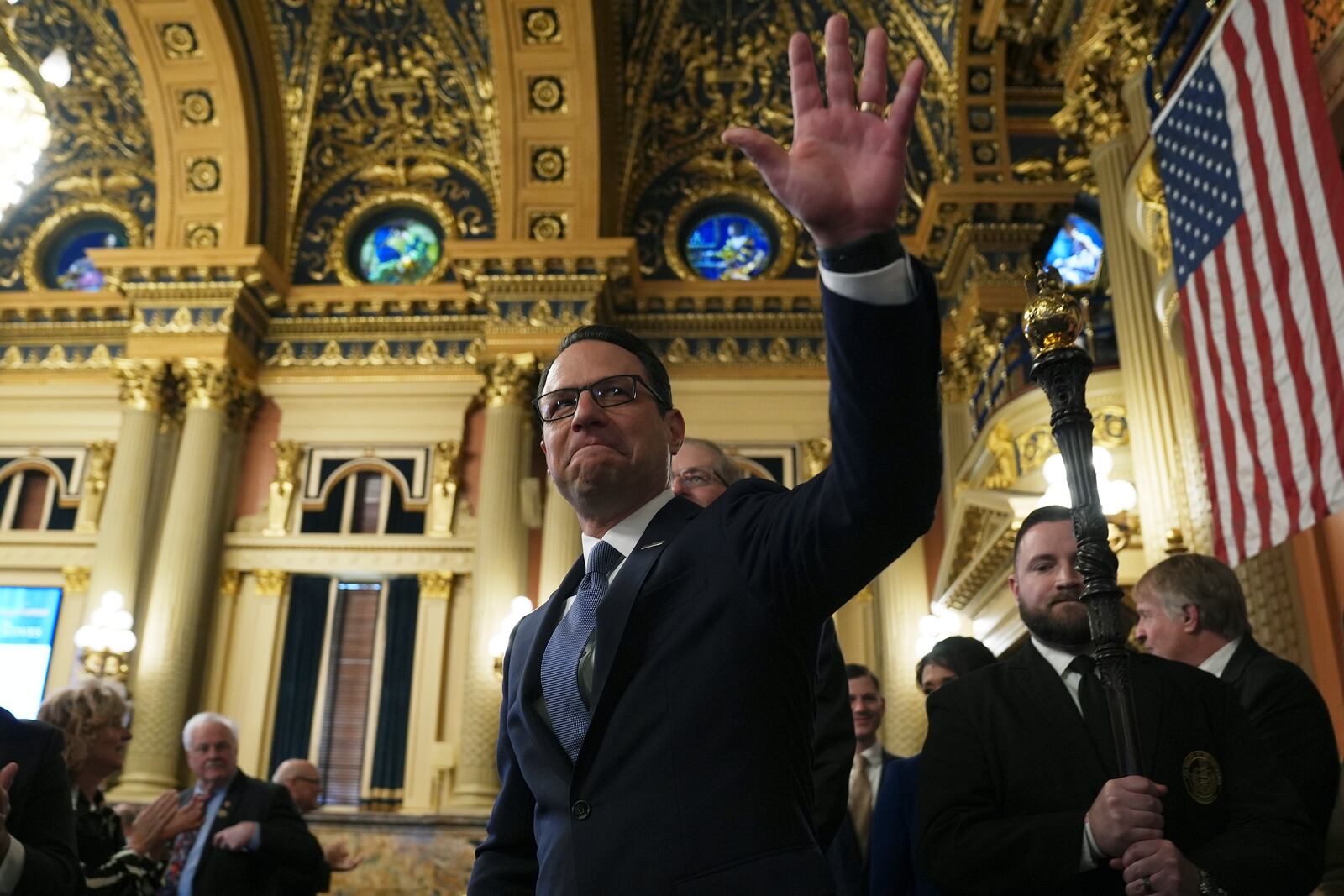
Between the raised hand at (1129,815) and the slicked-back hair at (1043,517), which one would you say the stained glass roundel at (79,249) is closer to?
the slicked-back hair at (1043,517)

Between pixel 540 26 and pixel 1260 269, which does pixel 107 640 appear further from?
pixel 1260 269

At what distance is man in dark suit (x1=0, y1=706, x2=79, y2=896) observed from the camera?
8.41 feet

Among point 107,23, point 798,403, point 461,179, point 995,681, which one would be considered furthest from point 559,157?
point 995,681

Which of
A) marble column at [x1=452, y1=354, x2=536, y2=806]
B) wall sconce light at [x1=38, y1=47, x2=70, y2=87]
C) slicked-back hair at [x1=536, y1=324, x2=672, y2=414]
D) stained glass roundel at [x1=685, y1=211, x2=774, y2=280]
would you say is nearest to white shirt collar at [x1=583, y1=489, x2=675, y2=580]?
slicked-back hair at [x1=536, y1=324, x2=672, y2=414]

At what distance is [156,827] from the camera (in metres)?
4.00

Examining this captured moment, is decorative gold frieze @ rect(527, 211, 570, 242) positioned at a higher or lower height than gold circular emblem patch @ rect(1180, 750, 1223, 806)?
higher

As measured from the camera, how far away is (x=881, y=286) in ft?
4.54

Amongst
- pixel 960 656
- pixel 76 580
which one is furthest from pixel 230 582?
pixel 960 656

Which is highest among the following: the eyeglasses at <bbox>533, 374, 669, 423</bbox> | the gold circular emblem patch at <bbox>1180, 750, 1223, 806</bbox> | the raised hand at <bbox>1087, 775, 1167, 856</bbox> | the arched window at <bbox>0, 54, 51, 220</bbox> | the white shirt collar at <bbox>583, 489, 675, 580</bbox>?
the arched window at <bbox>0, 54, 51, 220</bbox>

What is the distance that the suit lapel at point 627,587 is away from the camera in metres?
1.60

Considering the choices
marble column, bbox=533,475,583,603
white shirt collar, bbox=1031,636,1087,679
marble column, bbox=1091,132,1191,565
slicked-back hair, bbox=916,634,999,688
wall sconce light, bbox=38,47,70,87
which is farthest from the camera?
marble column, bbox=533,475,583,603

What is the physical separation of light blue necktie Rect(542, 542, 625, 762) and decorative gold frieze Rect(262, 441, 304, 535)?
1153 cm

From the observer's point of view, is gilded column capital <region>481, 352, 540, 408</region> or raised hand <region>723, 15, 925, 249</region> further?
gilded column capital <region>481, 352, 540, 408</region>

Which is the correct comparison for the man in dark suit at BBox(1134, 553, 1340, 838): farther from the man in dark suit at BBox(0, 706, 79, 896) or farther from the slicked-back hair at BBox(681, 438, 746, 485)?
the man in dark suit at BBox(0, 706, 79, 896)
